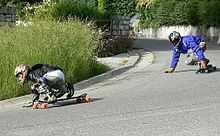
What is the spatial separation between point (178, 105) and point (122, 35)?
57.5ft

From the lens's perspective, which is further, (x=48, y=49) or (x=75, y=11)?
(x=75, y=11)

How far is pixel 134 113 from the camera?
397 inches

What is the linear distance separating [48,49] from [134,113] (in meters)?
5.56

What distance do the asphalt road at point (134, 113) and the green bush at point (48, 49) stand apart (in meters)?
1.14

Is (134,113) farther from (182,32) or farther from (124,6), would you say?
(124,6)

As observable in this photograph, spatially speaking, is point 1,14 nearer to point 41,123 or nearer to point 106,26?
point 106,26

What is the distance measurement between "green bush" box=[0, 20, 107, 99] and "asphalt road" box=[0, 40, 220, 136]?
1137 mm

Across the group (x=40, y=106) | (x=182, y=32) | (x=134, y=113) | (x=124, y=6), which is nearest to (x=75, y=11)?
(x=40, y=106)

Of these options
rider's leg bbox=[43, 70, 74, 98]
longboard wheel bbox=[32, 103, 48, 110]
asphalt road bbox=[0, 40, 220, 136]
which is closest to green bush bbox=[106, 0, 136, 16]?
asphalt road bbox=[0, 40, 220, 136]

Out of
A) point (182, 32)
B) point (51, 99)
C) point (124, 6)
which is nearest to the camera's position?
point (51, 99)

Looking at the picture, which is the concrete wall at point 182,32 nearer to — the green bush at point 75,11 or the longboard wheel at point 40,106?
the green bush at point 75,11

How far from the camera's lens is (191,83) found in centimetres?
1434

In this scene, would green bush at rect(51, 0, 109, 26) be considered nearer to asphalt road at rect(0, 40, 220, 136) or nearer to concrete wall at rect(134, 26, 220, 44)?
concrete wall at rect(134, 26, 220, 44)

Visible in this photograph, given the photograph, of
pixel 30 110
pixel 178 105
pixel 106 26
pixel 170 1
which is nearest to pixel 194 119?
pixel 178 105
